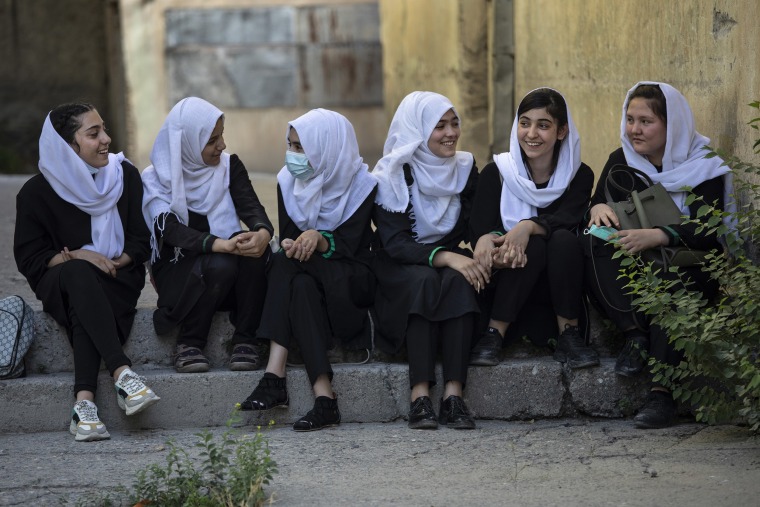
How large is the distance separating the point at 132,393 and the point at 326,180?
3.97ft

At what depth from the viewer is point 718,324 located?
424 centimetres

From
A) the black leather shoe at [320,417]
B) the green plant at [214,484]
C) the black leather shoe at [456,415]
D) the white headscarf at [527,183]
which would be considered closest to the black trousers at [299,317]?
the black leather shoe at [320,417]

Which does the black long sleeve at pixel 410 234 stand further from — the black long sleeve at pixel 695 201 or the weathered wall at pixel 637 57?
the weathered wall at pixel 637 57

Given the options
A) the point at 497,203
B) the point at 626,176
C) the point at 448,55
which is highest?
the point at 448,55

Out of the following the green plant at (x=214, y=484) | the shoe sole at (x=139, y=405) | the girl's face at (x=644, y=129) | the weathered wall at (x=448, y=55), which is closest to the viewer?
the green plant at (x=214, y=484)

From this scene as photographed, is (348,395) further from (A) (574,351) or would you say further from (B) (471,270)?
(A) (574,351)

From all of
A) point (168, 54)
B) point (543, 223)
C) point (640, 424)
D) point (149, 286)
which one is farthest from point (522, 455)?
point (168, 54)

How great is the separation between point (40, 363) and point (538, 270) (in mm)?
2113

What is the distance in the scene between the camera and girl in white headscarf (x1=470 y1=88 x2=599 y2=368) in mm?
4805

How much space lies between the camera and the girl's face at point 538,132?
4.97m

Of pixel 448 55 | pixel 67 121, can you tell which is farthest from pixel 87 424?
pixel 448 55

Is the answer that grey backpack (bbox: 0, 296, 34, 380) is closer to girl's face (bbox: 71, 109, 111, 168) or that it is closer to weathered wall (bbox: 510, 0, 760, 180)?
girl's face (bbox: 71, 109, 111, 168)

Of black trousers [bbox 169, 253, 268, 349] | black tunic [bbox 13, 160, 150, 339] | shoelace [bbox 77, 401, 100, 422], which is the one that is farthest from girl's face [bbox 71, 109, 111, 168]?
shoelace [bbox 77, 401, 100, 422]

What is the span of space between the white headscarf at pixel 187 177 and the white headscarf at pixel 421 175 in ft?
2.25
